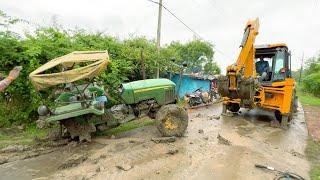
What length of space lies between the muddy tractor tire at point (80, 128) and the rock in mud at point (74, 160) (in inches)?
34.4

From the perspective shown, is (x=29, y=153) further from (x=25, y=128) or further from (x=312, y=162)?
(x=312, y=162)

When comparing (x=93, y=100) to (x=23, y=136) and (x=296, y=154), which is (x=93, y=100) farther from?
(x=296, y=154)

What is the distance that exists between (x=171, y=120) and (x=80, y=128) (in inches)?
90.7

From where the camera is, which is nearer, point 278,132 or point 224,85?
point 278,132

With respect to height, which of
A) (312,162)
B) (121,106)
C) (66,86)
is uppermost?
(66,86)

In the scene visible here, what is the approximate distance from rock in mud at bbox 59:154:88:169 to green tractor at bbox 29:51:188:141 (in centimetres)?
93

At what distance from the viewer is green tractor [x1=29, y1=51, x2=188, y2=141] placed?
22.7 feet

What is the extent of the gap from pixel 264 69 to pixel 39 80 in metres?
8.90

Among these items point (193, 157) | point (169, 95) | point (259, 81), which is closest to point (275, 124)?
point (259, 81)

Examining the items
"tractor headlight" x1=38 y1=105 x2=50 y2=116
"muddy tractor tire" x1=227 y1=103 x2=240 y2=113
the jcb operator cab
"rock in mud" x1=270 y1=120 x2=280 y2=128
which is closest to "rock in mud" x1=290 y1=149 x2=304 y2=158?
"rock in mud" x1=270 y1=120 x2=280 y2=128

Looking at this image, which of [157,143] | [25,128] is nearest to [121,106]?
[157,143]

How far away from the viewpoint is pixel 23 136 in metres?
8.53

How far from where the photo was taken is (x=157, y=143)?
25.6 ft

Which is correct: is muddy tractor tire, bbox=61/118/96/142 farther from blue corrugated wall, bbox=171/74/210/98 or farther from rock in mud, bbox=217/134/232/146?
blue corrugated wall, bbox=171/74/210/98
